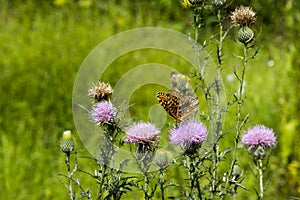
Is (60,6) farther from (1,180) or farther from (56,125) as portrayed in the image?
(1,180)

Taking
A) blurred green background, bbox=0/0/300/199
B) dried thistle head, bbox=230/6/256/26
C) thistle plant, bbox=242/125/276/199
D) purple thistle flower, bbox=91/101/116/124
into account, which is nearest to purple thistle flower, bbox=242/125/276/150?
thistle plant, bbox=242/125/276/199

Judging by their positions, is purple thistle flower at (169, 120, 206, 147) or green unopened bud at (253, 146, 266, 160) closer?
purple thistle flower at (169, 120, 206, 147)

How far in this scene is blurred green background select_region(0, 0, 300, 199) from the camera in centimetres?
324

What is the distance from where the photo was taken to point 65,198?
3.01m

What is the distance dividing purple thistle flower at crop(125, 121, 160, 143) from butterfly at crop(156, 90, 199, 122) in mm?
63

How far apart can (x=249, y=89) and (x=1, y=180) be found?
1828 millimetres

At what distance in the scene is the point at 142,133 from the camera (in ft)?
4.93

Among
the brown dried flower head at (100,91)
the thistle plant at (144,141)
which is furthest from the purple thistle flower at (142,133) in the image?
the brown dried flower head at (100,91)

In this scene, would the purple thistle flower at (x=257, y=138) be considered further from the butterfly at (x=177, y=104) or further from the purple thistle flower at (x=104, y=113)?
the purple thistle flower at (x=104, y=113)

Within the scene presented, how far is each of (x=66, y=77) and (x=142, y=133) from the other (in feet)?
9.06

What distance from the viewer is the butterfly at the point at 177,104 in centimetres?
152

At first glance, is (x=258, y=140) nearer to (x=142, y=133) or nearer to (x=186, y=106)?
(x=186, y=106)

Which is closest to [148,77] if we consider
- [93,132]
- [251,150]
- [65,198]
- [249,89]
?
[249,89]

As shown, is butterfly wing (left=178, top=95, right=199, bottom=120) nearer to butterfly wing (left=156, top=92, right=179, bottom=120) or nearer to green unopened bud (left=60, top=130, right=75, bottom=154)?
butterfly wing (left=156, top=92, right=179, bottom=120)
